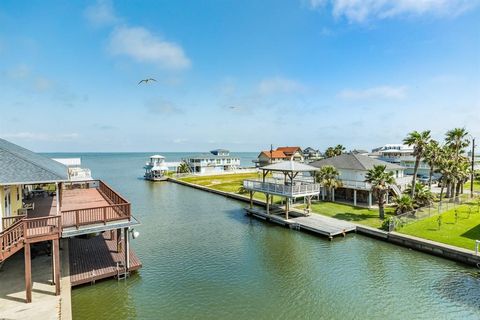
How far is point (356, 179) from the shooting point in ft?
108

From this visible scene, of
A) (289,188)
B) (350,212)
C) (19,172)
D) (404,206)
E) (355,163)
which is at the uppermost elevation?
(19,172)

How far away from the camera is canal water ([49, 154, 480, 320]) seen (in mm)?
12875

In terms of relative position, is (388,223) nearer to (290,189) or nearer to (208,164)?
(290,189)

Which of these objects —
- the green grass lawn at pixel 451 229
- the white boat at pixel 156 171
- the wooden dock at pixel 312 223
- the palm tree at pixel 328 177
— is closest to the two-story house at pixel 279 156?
the white boat at pixel 156 171

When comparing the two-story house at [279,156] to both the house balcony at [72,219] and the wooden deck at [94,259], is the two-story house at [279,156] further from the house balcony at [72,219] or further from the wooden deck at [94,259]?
the house balcony at [72,219]

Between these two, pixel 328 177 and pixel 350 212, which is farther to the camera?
pixel 328 177

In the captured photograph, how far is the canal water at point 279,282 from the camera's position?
12.9 metres

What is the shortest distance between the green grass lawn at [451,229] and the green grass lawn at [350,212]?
3015 mm

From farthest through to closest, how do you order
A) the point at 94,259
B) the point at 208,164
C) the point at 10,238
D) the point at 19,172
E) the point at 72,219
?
the point at 208,164 < the point at 94,259 < the point at 72,219 < the point at 19,172 < the point at 10,238

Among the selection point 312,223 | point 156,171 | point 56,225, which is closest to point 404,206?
point 312,223

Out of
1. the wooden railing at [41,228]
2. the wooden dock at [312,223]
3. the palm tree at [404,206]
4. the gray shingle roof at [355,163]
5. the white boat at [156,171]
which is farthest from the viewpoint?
the white boat at [156,171]

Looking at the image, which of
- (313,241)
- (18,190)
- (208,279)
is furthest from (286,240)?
(18,190)

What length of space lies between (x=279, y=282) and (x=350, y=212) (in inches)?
627

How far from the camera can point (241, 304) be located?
13469mm
